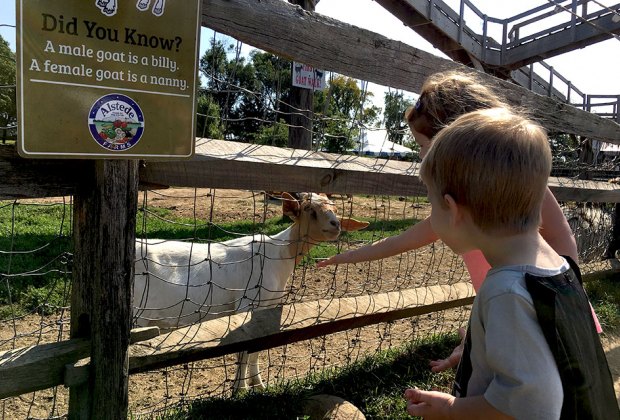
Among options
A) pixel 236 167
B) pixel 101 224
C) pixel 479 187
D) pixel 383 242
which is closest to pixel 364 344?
pixel 383 242

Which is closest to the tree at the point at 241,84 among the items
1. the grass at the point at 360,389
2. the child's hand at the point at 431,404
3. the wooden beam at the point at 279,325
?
the wooden beam at the point at 279,325

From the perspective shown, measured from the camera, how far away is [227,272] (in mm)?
4219

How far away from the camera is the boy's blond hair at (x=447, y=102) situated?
5.91 feet

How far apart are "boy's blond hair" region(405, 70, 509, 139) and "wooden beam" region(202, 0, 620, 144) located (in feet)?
2.06

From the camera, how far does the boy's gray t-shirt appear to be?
42.8 inches

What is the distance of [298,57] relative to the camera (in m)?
2.22

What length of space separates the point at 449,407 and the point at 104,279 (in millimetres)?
1263

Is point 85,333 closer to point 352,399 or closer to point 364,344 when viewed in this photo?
point 352,399

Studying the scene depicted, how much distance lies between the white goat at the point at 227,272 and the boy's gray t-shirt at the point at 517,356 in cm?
253

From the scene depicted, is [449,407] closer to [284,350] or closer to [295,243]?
[284,350]

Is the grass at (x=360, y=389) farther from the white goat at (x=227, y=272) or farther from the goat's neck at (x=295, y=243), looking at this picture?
the goat's neck at (x=295, y=243)

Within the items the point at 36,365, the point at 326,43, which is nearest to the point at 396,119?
the point at 326,43

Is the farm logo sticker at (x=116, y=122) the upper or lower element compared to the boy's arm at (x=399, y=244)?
upper

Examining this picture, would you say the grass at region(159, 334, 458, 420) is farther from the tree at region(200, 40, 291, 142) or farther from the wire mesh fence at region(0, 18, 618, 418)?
the tree at region(200, 40, 291, 142)
